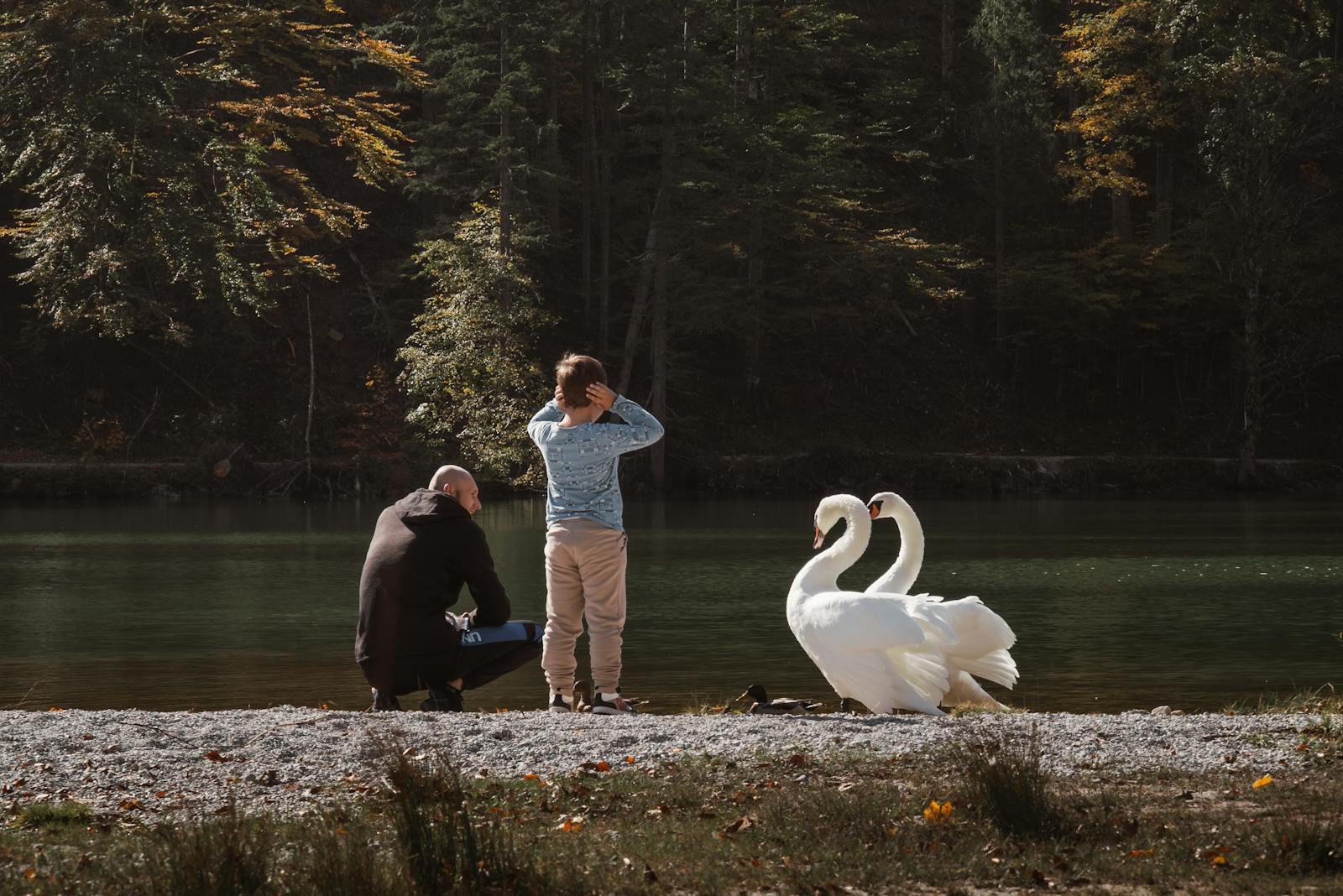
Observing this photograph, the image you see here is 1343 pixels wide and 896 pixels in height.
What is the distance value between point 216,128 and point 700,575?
15765 millimetres

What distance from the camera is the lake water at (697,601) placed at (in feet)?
39.9

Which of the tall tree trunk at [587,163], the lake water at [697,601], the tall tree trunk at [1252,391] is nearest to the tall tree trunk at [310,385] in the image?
the lake water at [697,601]

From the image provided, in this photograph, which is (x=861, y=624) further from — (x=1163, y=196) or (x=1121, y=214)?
(x=1163, y=196)

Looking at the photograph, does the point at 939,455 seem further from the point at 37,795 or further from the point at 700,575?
the point at 37,795

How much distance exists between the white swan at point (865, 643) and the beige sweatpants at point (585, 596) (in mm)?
1375

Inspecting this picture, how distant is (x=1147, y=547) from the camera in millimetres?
25281

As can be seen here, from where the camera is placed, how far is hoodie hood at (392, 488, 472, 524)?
28.9 ft

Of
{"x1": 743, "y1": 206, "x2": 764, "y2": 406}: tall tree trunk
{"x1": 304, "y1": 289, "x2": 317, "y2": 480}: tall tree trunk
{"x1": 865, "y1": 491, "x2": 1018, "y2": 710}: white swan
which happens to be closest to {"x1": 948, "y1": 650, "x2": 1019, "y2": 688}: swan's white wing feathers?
{"x1": 865, "y1": 491, "x2": 1018, "y2": 710}: white swan

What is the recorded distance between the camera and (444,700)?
9.17m

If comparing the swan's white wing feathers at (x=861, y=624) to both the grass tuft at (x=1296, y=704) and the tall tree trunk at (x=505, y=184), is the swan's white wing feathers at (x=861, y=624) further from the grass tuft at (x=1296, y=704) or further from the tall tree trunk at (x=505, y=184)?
the tall tree trunk at (x=505, y=184)

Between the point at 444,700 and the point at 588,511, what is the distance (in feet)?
4.68

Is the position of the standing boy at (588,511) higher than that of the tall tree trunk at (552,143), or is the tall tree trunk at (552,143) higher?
the tall tree trunk at (552,143)

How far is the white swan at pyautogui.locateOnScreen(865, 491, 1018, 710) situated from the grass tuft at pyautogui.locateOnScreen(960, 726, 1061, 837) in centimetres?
372

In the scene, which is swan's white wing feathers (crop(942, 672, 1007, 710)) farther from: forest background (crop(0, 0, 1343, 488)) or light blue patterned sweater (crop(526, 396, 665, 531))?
forest background (crop(0, 0, 1343, 488))
